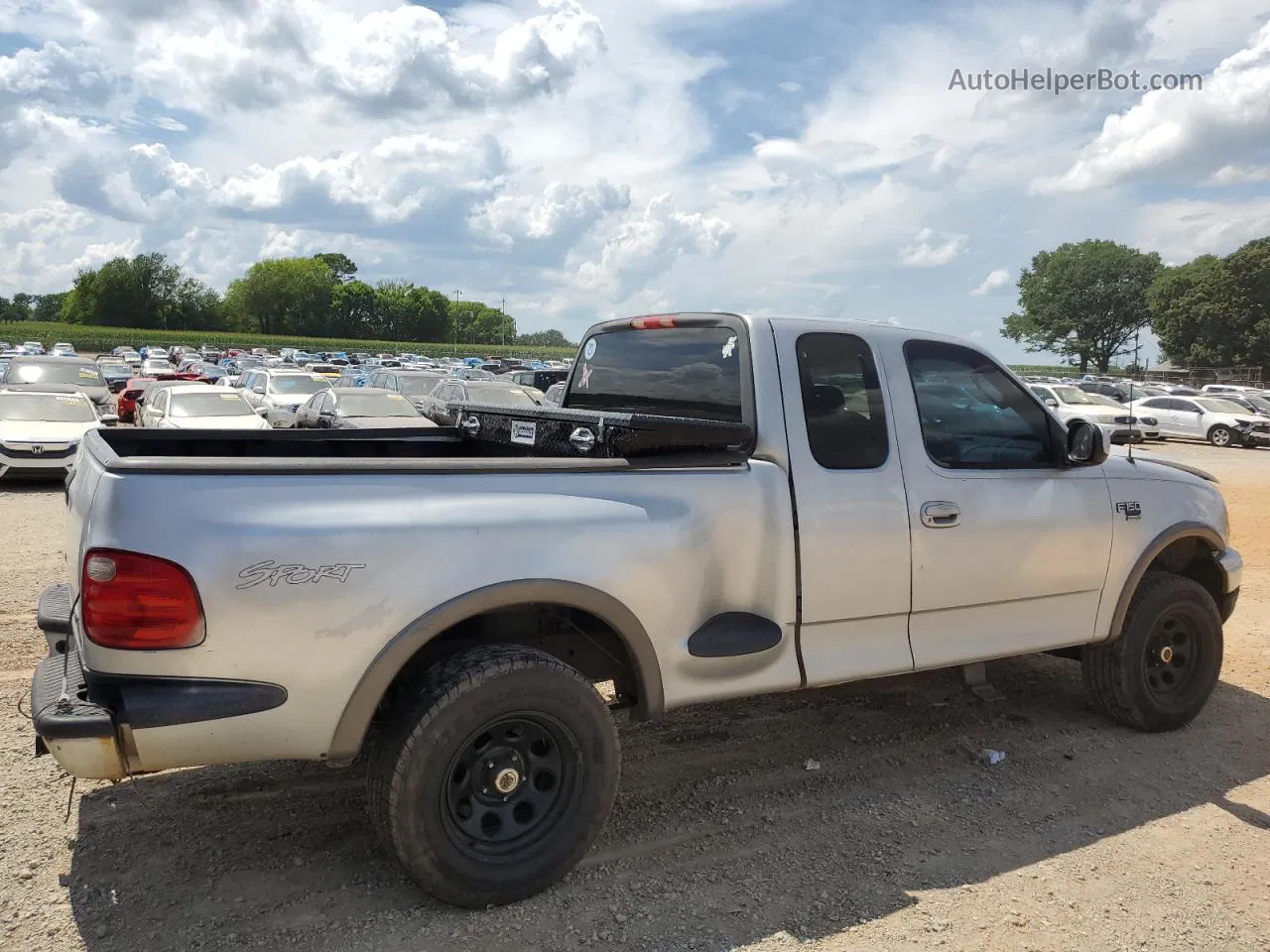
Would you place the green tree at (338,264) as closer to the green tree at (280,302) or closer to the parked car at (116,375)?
the green tree at (280,302)

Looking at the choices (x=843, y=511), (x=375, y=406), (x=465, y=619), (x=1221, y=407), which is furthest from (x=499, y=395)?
(x=1221, y=407)

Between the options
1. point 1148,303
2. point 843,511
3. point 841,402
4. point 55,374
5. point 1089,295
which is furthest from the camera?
point 1089,295

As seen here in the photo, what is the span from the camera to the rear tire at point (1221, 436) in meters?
27.1

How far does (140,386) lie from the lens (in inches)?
1001

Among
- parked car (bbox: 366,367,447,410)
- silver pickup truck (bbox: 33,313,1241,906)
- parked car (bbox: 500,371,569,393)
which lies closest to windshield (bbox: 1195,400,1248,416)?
parked car (bbox: 500,371,569,393)

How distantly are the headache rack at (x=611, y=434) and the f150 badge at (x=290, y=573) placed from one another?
117cm

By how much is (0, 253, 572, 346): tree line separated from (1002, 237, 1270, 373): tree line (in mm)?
69150

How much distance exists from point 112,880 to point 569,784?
62.3 inches

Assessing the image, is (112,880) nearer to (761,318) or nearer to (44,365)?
(761,318)

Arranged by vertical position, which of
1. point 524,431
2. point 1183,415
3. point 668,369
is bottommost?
point 1183,415

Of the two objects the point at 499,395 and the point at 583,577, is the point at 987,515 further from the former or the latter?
the point at 499,395

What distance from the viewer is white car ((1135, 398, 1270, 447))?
26719 mm

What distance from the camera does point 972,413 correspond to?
435 cm

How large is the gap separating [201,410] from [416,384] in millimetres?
8804
